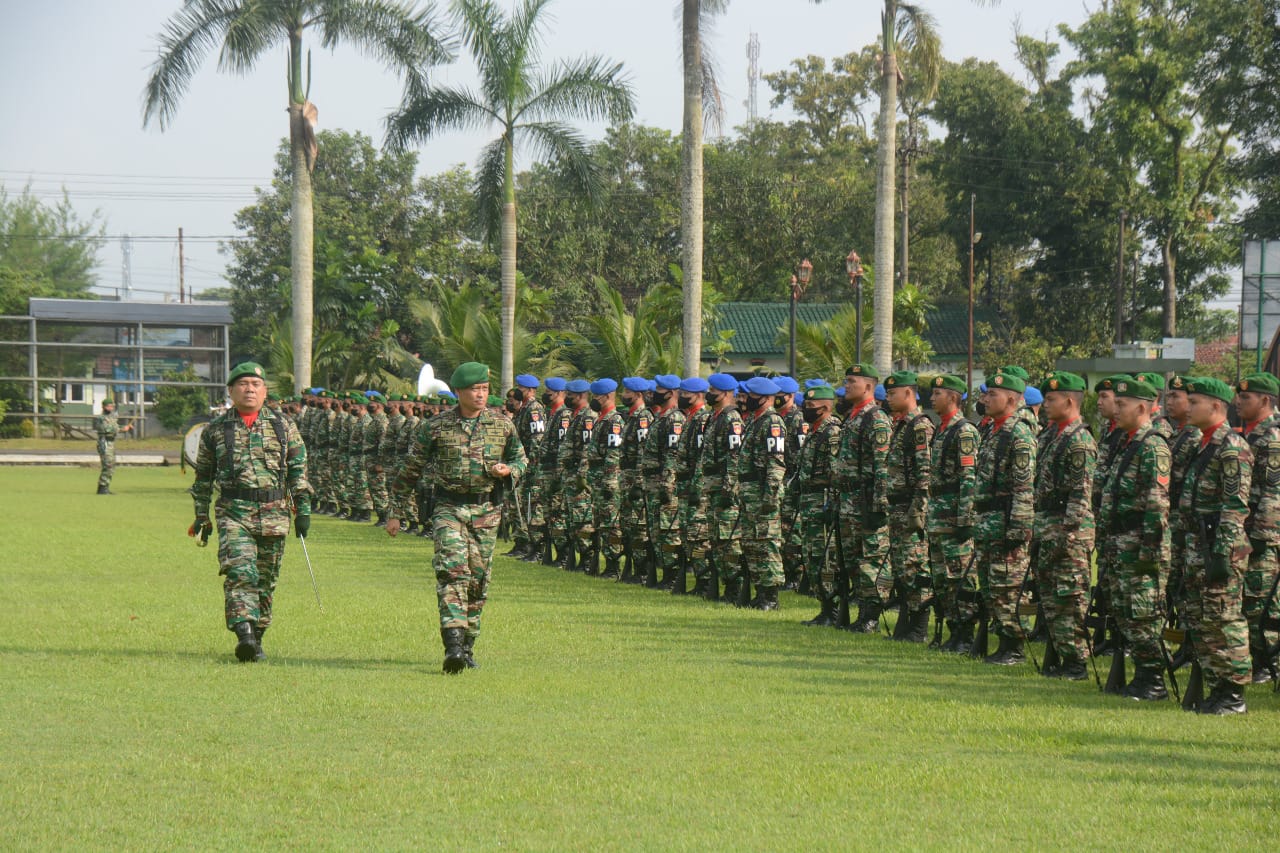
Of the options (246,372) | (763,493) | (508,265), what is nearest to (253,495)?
(246,372)

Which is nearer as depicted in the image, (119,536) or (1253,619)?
(1253,619)

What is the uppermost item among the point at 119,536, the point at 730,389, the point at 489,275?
the point at 489,275

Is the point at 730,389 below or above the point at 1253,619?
above

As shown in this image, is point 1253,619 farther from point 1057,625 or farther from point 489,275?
point 489,275

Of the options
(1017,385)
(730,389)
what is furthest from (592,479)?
(1017,385)

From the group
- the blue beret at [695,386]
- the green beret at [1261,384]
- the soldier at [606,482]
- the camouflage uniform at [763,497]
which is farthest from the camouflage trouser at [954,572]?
the soldier at [606,482]

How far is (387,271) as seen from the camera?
48.7 metres

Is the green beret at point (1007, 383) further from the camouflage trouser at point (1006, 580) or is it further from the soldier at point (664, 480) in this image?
the soldier at point (664, 480)

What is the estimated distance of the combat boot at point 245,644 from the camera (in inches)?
384

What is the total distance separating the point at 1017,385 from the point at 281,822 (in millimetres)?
6438

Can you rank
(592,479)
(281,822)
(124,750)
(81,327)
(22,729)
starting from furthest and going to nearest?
(81,327) → (592,479) → (22,729) → (124,750) → (281,822)

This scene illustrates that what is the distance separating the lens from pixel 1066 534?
9.55 m

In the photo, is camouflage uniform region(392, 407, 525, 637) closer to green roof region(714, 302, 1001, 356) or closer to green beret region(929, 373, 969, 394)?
green beret region(929, 373, 969, 394)

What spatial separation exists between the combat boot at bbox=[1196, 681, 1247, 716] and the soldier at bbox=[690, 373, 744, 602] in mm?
5384
